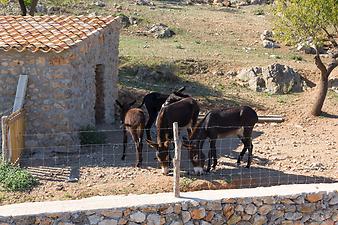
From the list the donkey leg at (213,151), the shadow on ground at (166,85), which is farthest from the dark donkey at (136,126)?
the shadow on ground at (166,85)

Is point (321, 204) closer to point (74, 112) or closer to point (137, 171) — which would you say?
point (137, 171)

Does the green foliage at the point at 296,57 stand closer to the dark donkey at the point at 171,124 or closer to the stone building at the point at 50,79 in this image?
the dark donkey at the point at 171,124

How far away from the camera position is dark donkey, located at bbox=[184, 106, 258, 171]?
1243 cm

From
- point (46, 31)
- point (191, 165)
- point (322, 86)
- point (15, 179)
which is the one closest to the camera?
point (15, 179)

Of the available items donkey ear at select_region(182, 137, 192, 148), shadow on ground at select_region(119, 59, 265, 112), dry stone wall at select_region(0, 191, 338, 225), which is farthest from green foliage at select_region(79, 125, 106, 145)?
dry stone wall at select_region(0, 191, 338, 225)

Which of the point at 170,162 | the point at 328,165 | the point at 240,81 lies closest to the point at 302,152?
the point at 328,165

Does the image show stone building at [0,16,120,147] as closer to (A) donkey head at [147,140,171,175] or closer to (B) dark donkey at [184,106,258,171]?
(A) donkey head at [147,140,171,175]

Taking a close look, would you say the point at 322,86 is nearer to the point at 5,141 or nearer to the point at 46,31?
the point at 46,31

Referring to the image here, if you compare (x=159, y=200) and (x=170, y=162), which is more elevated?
(x=159, y=200)

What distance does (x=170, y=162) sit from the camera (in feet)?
41.9

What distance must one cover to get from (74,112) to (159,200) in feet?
18.2

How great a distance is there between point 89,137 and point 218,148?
126 inches

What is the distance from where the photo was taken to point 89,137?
46.0 ft

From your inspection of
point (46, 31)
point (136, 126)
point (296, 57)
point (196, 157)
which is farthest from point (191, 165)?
point (296, 57)
